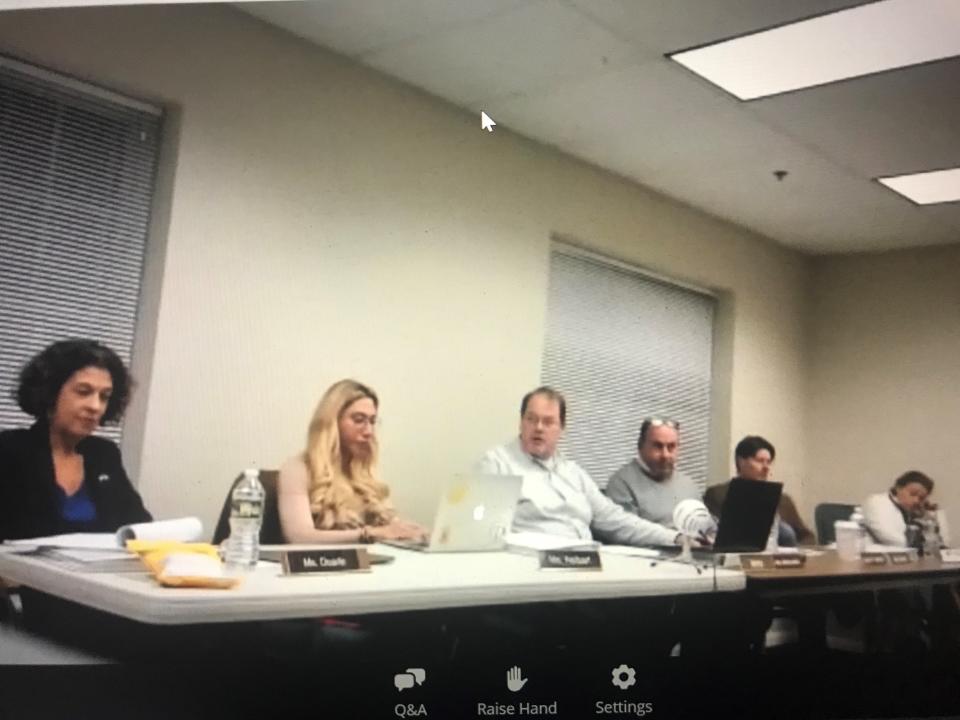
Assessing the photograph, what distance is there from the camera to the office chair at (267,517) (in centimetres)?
173

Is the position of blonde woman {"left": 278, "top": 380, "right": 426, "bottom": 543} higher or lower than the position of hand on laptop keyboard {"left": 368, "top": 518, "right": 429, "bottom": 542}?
higher

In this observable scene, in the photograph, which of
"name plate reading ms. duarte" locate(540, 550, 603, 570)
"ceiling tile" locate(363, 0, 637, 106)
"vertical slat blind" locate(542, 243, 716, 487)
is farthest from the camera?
"vertical slat blind" locate(542, 243, 716, 487)

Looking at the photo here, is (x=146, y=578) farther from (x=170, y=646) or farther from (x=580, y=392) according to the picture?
(x=580, y=392)

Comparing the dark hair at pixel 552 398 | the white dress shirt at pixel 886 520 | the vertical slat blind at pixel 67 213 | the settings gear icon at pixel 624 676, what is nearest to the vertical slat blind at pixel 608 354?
the dark hair at pixel 552 398

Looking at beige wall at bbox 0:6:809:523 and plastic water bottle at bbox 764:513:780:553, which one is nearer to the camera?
plastic water bottle at bbox 764:513:780:553

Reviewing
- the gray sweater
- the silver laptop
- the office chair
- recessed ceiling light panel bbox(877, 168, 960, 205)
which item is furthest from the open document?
the gray sweater

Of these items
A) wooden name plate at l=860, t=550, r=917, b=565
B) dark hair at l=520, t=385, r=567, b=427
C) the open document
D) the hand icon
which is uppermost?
dark hair at l=520, t=385, r=567, b=427

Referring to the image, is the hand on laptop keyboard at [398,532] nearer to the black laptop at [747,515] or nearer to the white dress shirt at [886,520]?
the black laptop at [747,515]

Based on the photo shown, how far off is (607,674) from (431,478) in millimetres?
1423

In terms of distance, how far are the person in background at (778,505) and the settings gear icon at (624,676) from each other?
71cm

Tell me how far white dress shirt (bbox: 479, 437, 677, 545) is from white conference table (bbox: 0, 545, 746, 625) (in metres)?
0.67

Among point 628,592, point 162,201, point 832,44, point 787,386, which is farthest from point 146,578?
point 832,44

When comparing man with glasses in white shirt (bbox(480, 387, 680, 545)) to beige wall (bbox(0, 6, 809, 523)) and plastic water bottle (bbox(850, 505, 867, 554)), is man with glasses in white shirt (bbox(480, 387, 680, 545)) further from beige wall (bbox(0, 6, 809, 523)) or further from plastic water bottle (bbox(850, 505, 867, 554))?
plastic water bottle (bbox(850, 505, 867, 554))

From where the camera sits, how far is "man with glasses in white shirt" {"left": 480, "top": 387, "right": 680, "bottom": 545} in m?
2.35
